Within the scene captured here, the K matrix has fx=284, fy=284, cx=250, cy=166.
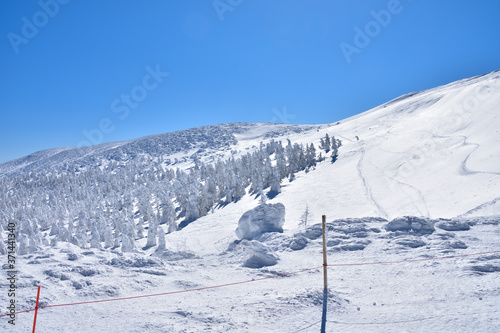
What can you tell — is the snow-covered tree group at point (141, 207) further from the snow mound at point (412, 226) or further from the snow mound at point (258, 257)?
the snow mound at point (412, 226)

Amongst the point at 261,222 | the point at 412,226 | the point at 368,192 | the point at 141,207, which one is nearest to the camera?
the point at 412,226

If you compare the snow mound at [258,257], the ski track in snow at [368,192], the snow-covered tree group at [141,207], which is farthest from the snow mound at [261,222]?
the ski track in snow at [368,192]

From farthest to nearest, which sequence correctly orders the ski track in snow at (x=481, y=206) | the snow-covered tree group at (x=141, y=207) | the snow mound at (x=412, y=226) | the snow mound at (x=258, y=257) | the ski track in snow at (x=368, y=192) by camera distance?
the snow-covered tree group at (x=141, y=207), the ski track in snow at (x=368, y=192), the ski track in snow at (x=481, y=206), the snow mound at (x=412, y=226), the snow mound at (x=258, y=257)

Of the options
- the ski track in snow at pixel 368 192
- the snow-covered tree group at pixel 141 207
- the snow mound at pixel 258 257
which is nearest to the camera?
the snow mound at pixel 258 257

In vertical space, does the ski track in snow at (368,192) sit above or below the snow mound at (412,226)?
above

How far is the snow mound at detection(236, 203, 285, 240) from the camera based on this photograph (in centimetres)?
2678

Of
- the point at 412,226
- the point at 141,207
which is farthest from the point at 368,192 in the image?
the point at 141,207

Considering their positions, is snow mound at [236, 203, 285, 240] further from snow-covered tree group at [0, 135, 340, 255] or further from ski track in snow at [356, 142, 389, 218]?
ski track in snow at [356, 142, 389, 218]

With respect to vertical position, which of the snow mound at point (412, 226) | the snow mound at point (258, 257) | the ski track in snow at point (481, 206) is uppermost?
the ski track in snow at point (481, 206)

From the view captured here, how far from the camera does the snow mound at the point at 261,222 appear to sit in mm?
26781

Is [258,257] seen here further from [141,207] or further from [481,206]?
[141,207]

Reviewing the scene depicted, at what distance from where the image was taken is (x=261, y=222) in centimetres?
2705

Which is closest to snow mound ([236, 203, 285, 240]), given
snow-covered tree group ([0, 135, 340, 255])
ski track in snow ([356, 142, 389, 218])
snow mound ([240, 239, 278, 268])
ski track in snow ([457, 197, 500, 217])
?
snow mound ([240, 239, 278, 268])

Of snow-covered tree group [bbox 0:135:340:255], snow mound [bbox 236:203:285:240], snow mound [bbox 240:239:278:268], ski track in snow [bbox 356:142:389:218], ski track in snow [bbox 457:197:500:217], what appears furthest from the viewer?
snow-covered tree group [bbox 0:135:340:255]
